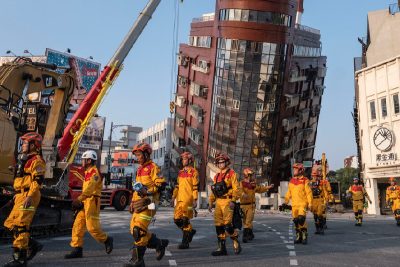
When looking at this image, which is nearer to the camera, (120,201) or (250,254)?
(250,254)

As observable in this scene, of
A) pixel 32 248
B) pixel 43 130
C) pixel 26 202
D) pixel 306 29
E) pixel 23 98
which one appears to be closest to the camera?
pixel 26 202

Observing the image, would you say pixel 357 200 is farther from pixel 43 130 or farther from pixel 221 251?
pixel 43 130

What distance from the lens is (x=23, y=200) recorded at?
7219mm

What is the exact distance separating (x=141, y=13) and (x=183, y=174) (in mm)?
13311

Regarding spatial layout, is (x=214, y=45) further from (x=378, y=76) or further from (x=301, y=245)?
(x=301, y=245)

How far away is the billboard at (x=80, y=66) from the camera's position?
49.4 metres

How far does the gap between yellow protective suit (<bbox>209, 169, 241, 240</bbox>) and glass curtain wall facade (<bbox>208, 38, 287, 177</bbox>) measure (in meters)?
46.7

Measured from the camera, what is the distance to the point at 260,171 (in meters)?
59.0

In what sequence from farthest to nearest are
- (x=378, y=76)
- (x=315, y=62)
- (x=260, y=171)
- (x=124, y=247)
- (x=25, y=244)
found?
(x=315, y=62) < (x=260, y=171) < (x=378, y=76) < (x=124, y=247) < (x=25, y=244)

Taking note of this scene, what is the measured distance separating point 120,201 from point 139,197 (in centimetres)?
1802

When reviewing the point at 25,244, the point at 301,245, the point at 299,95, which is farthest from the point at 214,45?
the point at 25,244

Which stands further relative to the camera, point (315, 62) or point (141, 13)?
point (315, 62)

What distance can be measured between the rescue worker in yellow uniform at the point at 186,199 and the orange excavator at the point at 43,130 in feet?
12.2

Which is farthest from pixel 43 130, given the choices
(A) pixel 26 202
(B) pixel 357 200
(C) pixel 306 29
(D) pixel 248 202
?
(C) pixel 306 29
